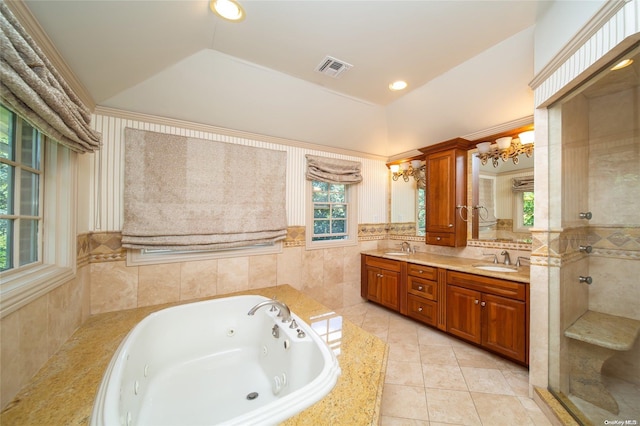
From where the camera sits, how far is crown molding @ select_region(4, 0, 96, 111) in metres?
1.01

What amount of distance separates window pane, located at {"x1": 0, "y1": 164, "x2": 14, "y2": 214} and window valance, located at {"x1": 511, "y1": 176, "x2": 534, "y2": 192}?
12.4ft

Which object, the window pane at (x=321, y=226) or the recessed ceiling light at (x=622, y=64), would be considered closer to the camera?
the recessed ceiling light at (x=622, y=64)

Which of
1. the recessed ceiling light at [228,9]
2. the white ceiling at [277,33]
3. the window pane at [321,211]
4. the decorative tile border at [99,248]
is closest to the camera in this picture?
the white ceiling at [277,33]

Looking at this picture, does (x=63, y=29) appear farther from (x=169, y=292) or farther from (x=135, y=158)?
(x=169, y=292)

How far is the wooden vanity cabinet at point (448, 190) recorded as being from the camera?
2.68 meters

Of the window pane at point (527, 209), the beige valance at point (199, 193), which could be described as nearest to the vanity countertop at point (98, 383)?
the beige valance at point (199, 193)

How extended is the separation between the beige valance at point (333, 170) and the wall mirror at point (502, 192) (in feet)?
4.69

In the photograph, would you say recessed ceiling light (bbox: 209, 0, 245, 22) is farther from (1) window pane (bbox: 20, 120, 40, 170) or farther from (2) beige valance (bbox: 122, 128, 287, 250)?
(1) window pane (bbox: 20, 120, 40, 170)

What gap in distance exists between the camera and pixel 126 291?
80.6 inches

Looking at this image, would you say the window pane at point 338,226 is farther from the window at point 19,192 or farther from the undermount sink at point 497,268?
the window at point 19,192

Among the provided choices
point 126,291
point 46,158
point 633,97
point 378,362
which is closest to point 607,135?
point 633,97

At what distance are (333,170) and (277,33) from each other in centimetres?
171

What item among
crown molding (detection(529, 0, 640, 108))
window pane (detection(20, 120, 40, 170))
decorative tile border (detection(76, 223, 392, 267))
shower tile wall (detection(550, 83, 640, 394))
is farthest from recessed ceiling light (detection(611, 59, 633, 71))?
decorative tile border (detection(76, 223, 392, 267))

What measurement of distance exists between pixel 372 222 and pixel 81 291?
10.7 ft
